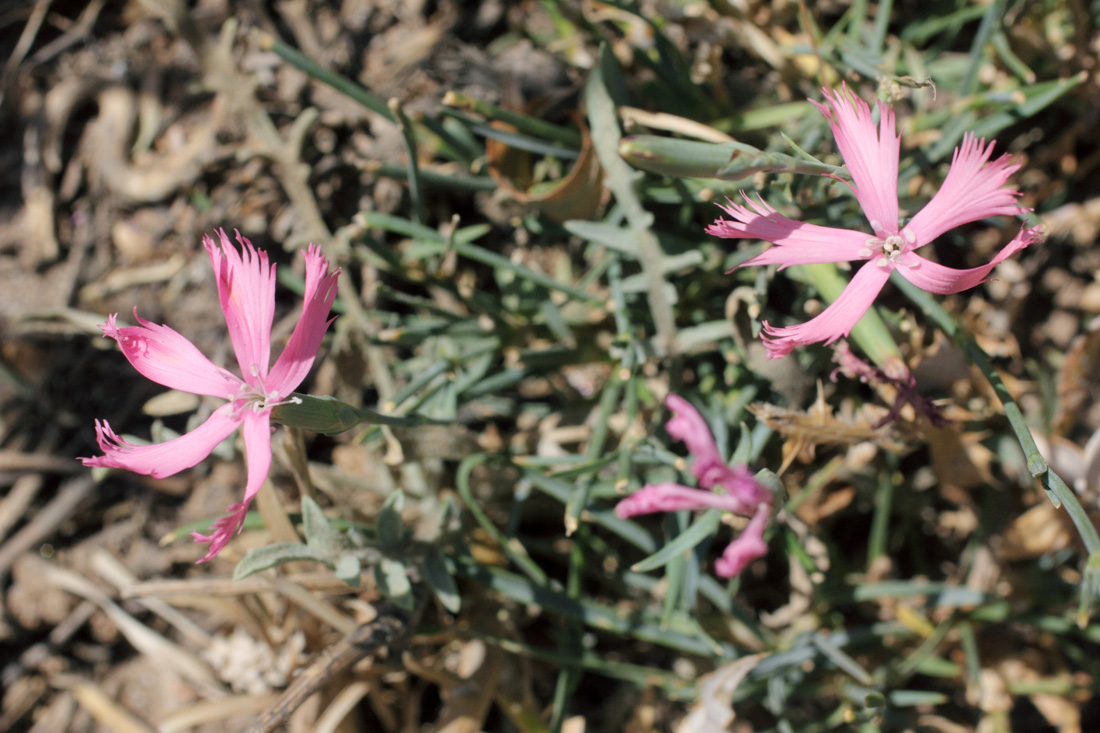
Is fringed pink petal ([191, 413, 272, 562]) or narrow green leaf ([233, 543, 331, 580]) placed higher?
fringed pink petal ([191, 413, 272, 562])

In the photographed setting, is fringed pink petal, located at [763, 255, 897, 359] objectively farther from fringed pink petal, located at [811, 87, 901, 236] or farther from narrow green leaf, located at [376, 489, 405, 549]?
narrow green leaf, located at [376, 489, 405, 549]

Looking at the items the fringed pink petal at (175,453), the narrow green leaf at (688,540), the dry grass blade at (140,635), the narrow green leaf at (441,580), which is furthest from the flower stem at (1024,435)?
the dry grass blade at (140,635)

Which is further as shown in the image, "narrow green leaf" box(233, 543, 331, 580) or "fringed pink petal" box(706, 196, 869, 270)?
"narrow green leaf" box(233, 543, 331, 580)

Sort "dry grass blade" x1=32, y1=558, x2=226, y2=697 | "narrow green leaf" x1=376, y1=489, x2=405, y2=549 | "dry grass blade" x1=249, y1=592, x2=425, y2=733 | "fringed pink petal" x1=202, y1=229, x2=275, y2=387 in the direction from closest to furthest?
"fringed pink petal" x1=202, y1=229, x2=275, y2=387, "dry grass blade" x1=249, y1=592, x2=425, y2=733, "narrow green leaf" x1=376, y1=489, x2=405, y2=549, "dry grass blade" x1=32, y1=558, x2=226, y2=697

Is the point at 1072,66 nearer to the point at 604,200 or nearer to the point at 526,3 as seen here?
the point at 604,200

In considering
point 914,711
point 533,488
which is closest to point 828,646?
point 914,711

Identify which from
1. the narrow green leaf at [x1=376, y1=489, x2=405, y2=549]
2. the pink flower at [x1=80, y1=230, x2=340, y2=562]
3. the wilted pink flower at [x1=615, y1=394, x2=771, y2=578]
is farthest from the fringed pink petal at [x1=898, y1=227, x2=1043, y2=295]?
the narrow green leaf at [x1=376, y1=489, x2=405, y2=549]

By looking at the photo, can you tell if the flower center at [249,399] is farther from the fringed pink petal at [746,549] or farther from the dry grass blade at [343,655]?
the fringed pink petal at [746,549]

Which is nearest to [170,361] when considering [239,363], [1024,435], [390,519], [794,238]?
[239,363]
